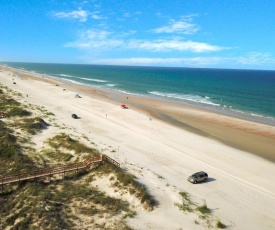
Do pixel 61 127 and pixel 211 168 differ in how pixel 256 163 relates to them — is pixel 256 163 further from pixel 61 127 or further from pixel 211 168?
pixel 61 127

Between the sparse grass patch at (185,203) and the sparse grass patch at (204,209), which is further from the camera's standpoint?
the sparse grass patch at (185,203)

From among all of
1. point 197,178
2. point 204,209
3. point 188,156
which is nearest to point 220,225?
point 204,209

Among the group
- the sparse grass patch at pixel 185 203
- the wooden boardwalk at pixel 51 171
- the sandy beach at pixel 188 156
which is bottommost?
the sandy beach at pixel 188 156

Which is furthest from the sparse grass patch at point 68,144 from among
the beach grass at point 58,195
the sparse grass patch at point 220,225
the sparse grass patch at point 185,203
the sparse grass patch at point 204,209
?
the sparse grass patch at point 220,225

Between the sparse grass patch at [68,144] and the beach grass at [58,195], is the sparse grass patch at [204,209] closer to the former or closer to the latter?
the beach grass at [58,195]

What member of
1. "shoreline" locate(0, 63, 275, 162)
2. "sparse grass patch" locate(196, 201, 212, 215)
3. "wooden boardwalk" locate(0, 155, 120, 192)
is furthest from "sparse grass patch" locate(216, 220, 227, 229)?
"shoreline" locate(0, 63, 275, 162)

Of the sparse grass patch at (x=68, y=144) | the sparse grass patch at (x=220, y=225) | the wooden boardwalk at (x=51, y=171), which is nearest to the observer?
the sparse grass patch at (x=220, y=225)
